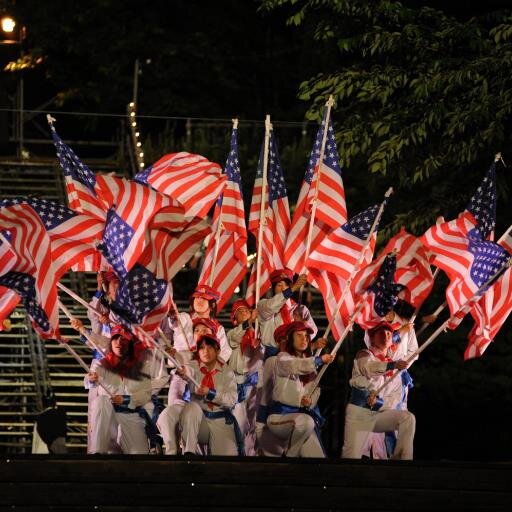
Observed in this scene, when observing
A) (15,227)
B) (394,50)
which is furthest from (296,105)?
(15,227)

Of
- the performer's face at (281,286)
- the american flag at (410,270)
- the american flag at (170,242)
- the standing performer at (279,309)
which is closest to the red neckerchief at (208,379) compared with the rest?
the american flag at (170,242)

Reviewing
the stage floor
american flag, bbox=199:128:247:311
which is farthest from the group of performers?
american flag, bbox=199:128:247:311

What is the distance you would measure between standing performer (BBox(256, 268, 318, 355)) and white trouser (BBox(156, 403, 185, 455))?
1.58 metres

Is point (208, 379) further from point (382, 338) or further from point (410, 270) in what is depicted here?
point (410, 270)

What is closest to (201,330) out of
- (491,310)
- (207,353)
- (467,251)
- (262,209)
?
(207,353)

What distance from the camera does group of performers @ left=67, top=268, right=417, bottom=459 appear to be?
2352 centimetres

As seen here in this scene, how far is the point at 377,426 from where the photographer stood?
24016 millimetres

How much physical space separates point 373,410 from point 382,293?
1419 mm

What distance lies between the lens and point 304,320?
82.8 ft

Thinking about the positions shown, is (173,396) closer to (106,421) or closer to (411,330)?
(106,421)

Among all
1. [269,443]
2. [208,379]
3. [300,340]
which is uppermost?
[300,340]

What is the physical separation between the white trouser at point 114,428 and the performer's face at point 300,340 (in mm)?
1895

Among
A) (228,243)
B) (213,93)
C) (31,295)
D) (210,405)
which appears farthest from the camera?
(213,93)

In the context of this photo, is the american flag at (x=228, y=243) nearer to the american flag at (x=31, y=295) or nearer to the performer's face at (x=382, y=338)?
the performer's face at (x=382, y=338)
